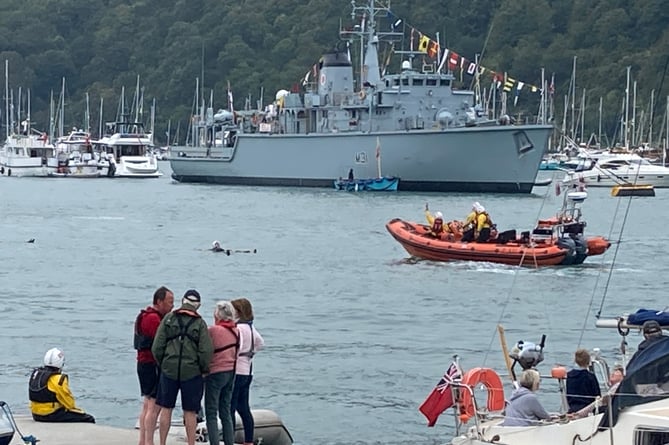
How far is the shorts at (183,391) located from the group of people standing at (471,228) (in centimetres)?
2362

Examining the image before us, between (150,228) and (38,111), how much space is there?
409 ft

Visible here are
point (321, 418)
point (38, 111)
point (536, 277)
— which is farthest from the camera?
point (38, 111)

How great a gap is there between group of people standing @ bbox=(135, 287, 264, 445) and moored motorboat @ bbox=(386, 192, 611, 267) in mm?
23279

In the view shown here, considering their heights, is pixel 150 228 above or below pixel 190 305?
below

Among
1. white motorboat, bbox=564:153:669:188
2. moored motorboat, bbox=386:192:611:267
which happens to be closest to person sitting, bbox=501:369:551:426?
moored motorboat, bbox=386:192:611:267

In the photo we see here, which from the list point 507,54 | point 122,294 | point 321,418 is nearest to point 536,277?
point 122,294

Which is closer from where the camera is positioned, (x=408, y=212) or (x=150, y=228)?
(x=150, y=228)

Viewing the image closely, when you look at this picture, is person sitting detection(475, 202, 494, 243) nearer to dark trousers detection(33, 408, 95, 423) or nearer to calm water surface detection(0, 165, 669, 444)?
calm water surface detection(0, 165, 669, 444)

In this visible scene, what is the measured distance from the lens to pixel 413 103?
82.2 meters

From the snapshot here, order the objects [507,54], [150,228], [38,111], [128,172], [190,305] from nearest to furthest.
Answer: [190,305] < [150,228] < [128,172] < [507,54] < [38,111]

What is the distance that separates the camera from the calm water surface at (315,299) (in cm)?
2119

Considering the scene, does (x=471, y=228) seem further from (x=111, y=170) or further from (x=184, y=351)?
(x=111, y=170)

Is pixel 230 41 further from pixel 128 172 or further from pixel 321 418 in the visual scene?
pixel 321 418

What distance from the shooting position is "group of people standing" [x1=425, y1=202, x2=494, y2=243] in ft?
122
